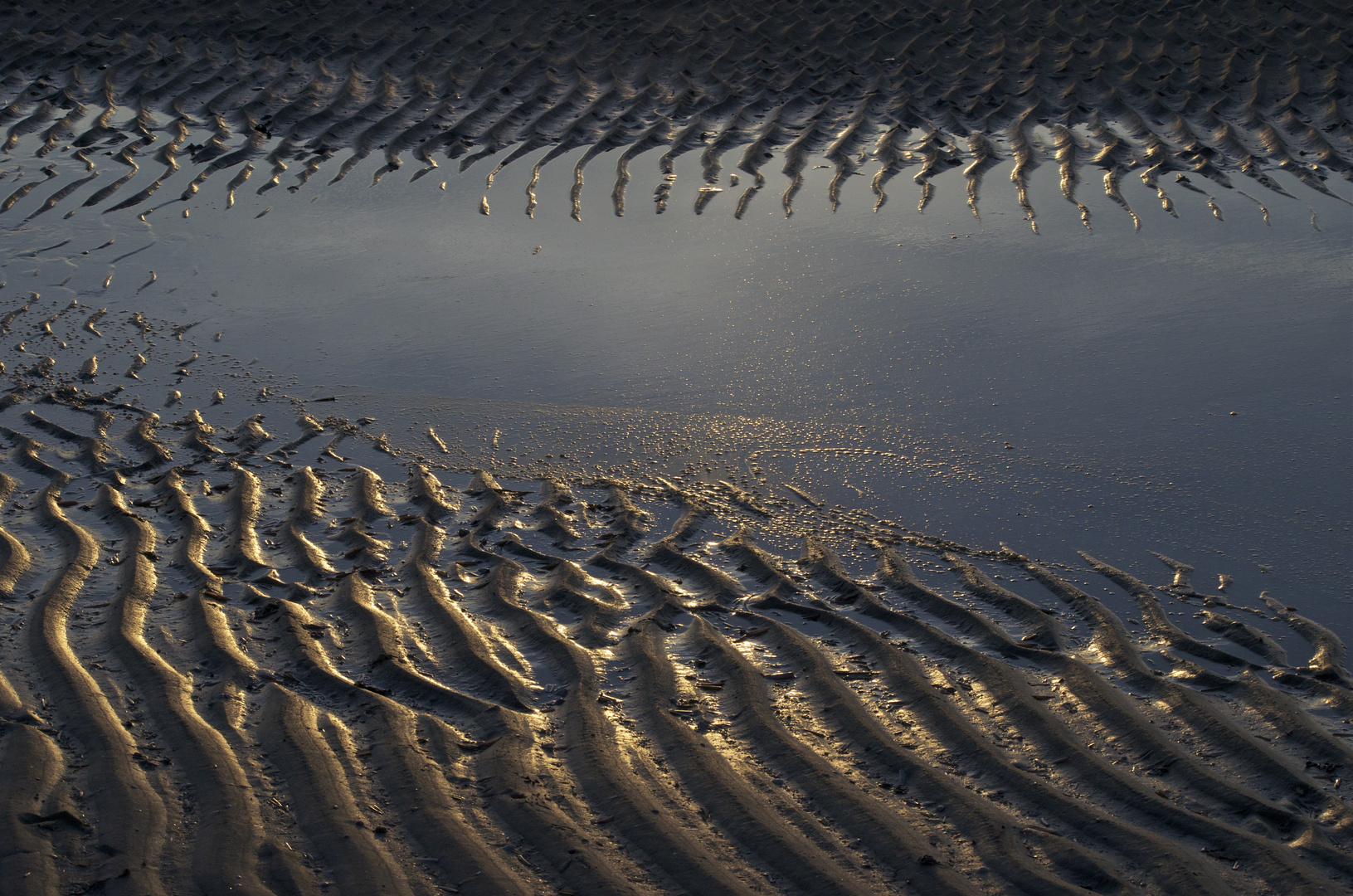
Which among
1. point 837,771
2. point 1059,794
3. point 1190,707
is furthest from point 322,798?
point 1190,707

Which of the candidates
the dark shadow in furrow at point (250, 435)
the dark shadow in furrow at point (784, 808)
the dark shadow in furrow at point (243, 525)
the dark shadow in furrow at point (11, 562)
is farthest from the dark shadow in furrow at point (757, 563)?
the dark shadow in furrow at point (11, 562)

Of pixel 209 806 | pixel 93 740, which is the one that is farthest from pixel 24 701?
pixel 209 806

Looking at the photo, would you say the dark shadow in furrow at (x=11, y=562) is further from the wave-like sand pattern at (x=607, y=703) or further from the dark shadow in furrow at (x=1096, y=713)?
the dark shadow in furrow at (x=1096, y=713)

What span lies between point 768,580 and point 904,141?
4797 mm

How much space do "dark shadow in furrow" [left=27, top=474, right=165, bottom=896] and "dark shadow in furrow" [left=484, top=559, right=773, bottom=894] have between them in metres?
0.86

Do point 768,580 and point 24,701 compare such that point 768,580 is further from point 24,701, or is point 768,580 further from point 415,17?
point 415,17

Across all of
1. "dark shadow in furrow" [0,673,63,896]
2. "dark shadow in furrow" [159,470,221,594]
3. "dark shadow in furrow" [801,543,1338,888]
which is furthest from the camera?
"dark shadow in furrow" [159,470,221,594]

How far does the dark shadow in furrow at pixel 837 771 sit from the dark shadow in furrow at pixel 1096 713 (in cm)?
17

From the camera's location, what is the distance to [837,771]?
8.87 feet

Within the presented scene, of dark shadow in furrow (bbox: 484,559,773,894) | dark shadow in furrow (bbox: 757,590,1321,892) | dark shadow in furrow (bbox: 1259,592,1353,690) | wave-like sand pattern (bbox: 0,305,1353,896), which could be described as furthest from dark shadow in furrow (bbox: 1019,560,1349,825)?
dark shadow in furrow (bbox: 484,559,773,894)

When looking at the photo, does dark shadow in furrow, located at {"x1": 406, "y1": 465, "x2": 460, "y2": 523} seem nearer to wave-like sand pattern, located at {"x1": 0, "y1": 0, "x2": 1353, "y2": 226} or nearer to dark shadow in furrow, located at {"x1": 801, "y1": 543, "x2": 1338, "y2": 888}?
dark shadow in furrow, located at {"x1": 801, "y1": 543, "x2": 1338, "y2": 888}

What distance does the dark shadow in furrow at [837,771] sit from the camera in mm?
2426

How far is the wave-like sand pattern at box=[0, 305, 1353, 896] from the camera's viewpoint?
2414 mm

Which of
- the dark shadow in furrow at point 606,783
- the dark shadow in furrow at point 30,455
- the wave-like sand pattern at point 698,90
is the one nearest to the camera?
the dark shadow in furrow at point 606,783
